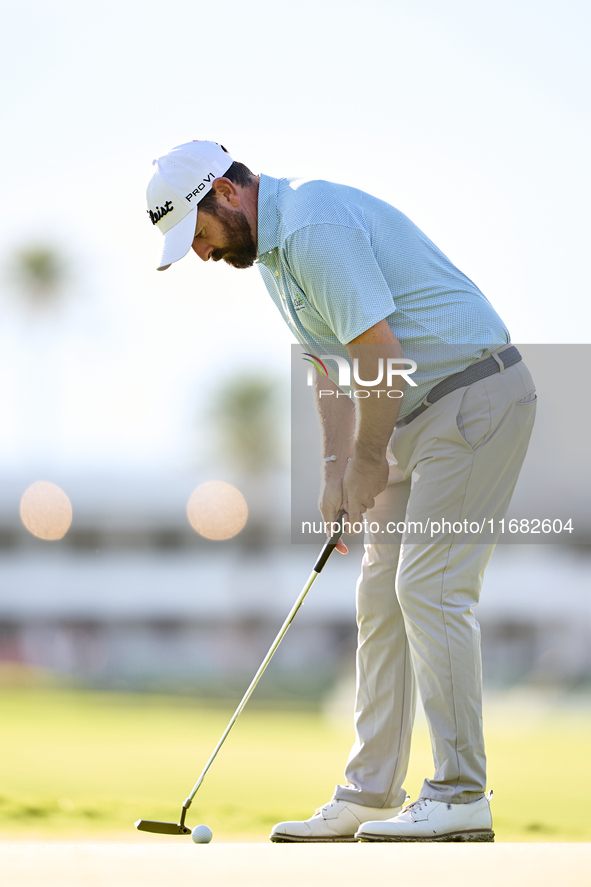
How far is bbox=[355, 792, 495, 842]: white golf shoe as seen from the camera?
2312 millimetres

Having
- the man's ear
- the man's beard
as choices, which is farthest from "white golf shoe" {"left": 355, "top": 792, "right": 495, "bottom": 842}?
the man's ear

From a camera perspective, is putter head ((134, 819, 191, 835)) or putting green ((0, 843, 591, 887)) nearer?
putting green ((0, 843, 591, 887))

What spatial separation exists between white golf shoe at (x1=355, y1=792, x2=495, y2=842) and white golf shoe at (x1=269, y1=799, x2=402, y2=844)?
0.22 meters

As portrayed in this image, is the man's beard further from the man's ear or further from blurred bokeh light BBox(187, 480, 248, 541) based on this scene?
blurred bokeh light BBox(187, 480, 248, 541)

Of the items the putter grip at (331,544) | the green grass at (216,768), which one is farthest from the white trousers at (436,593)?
the green grass at (216,768)

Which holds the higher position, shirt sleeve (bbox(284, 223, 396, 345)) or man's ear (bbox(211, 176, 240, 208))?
man's ear (bbox(211, 176, 240, 208))

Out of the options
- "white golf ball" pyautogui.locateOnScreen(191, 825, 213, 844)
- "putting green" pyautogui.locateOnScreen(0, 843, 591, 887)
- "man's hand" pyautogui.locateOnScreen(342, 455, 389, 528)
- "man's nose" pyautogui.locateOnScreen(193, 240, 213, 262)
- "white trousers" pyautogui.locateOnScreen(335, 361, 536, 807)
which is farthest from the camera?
"white golf ball" pyautogui.locateOnScreen(191, 825, 213, 844)

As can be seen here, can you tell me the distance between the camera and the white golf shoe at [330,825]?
254 cm

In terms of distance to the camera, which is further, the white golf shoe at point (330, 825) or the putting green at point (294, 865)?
the white golf shoe at point (330, 825)

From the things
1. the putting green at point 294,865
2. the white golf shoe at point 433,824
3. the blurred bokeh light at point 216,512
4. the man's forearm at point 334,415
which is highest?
the man's forearm at point 334,415

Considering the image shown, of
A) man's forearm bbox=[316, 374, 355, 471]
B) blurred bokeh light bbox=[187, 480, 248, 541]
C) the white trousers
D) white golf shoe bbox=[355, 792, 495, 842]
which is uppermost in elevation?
man's forearm bbox=[316, 374, 355, 471]

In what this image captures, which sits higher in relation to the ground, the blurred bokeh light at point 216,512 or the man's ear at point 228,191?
the man's ear at point 228,191

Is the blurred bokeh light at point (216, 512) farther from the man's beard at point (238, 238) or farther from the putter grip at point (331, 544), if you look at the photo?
the man's beard at point (238, 238)

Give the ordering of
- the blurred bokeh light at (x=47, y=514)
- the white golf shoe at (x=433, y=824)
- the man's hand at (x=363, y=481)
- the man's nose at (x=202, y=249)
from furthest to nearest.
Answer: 1. the blurred bokeh light at (x=47, y=514)
2. the man's nose at (x=202, y=249)
3. the man's hand at (x=363, y=481)
4. the white golf shoe at (x=433, y=824)
